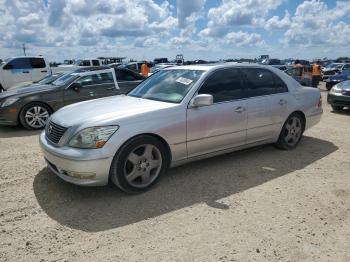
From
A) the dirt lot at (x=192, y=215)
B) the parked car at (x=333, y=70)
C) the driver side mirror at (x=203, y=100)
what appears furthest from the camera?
the parked car at (x=333, y=70)

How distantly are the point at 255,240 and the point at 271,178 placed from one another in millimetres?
1610

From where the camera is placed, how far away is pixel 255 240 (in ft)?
9.80

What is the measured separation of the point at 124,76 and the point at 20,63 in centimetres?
750

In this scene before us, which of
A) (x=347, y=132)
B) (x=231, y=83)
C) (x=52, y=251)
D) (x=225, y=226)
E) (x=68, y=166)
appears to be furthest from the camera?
(x=347, y=132)

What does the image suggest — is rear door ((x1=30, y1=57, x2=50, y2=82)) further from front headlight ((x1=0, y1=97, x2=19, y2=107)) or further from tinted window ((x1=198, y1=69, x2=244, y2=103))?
tinted window ((x1=198, y1=69, x2=244, y2=103))

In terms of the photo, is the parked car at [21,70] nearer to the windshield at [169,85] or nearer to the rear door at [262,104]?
the windshield at [169,85]

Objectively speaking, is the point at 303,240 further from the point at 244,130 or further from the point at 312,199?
the point at 244,130

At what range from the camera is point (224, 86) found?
4.67 m

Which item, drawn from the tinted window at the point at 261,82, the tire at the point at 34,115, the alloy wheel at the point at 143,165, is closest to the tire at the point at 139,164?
the alloy wheel at the point at 143,165

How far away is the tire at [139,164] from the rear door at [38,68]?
12.5 meters

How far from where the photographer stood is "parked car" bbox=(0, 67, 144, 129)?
24.5ft

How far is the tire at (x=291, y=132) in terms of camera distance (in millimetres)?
5551

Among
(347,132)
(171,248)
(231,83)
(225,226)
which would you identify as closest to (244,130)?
(231,83)

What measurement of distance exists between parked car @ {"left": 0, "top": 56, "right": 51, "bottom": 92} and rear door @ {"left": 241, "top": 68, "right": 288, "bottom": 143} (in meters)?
12.3
